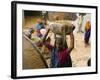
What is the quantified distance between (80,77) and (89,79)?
0.10m

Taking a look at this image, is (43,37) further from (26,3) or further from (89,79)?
(89,79)

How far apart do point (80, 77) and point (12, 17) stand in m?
0.83

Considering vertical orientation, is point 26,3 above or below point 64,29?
above

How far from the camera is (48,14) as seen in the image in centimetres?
196

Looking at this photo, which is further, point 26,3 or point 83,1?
point 83,1

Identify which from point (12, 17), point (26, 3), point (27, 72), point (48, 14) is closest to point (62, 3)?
point (48, 14)

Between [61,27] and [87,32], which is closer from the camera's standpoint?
[61,27]

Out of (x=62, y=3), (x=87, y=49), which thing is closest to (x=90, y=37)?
(x=87, y=49)

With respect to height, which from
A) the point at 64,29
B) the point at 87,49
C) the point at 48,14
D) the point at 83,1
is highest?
the point at 83,1

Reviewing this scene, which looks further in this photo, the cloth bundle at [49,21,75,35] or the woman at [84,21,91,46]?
the woman at [84,21,91,46]

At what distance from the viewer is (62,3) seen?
201 centimetres

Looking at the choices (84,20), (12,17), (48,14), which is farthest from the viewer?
(84,20)

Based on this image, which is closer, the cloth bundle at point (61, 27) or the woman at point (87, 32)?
the cloth bundle at point (61, 27)

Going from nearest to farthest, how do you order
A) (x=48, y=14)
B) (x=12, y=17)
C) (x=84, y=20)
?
(x=12, y=17), (x=48, y=14), (x=84, y=20)
